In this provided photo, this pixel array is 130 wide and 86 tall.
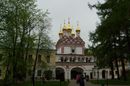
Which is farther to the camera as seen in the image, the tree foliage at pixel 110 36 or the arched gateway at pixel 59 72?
the arched gateway at pixel 59 72

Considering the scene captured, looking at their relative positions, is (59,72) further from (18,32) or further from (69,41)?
(18,32)

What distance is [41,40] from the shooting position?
52.4 metres

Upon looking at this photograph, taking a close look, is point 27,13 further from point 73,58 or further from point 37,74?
point 73,58

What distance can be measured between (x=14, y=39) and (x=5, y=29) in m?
6.34

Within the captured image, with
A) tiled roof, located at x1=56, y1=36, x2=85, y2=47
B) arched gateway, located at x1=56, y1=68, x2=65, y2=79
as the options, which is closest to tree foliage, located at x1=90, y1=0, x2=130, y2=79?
arched gateway, located at x1=56, y1=68, x2=65, y2=79

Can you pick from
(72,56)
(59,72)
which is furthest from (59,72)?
(72,56)

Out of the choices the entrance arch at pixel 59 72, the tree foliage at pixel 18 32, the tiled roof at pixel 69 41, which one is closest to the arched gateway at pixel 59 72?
the entrance arch at pixel 59 72

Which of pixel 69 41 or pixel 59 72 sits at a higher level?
pixel 69 41

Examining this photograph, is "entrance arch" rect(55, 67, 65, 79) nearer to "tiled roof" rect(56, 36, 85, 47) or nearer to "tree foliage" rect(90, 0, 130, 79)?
"tiled roof" rect(56, 36, 85, 47)

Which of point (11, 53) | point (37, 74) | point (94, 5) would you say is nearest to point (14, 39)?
point (11, 53)

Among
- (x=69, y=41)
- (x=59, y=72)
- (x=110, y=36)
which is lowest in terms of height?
(x=59, y=72)

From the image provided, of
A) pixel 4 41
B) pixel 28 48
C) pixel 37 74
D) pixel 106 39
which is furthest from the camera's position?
pixel 37 74

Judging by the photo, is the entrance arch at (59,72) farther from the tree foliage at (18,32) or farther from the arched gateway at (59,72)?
the tree foliage at (18,32)

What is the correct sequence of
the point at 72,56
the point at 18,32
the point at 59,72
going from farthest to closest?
the point at 72,56 → the point at 59,72 → the point at 18,32
